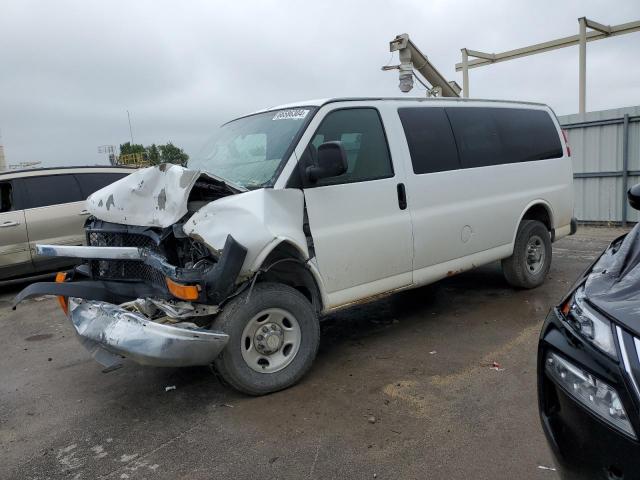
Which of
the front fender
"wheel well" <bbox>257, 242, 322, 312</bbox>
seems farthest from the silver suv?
the front fender

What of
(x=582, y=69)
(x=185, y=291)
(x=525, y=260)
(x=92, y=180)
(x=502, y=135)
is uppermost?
(x=582, y=69)

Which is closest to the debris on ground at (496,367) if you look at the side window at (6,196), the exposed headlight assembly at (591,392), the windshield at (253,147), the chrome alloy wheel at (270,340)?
the chrome alloy wheel at (270,340)

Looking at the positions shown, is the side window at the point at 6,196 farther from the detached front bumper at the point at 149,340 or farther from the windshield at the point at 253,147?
the detached front bumper at the point at 149,340

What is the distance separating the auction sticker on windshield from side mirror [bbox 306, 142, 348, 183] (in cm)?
50

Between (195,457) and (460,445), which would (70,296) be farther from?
(460,445)

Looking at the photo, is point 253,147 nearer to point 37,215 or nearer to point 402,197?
point 402,197

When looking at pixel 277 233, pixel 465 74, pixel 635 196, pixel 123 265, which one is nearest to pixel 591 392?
pixel 635 196

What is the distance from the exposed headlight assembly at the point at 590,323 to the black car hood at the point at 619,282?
0.10 feet

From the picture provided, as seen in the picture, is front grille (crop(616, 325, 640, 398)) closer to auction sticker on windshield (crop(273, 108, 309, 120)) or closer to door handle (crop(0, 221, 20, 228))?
auction sticker on windshield (crop(273, 108, 309, 120))

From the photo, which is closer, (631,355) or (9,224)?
(631,355)

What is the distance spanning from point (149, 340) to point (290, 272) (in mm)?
1172

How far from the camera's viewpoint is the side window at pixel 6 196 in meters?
7.33

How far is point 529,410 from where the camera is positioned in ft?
10.6

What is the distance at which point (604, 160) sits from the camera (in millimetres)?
10797
